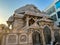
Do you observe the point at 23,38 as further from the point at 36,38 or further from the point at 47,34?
the point at 47,34

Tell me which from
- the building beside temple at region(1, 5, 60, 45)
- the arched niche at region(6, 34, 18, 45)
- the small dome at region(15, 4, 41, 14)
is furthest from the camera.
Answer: the small dome at region(15, 4, 41, 14)

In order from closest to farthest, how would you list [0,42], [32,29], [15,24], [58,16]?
[0,42] < [32,29] < [15,24] < [58,16]

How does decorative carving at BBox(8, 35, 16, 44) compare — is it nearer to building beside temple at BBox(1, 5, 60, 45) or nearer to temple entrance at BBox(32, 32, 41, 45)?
building beside temple at BBox(1, 5, 60, 45)

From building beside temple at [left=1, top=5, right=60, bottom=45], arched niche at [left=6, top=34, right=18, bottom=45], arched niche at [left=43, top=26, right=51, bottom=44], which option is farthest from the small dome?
arched niche at [left=6, top=34, right=18, bottom=45]

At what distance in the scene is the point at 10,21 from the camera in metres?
24.5

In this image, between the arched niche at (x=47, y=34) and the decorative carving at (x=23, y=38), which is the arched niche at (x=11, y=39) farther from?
the arched niche at (x=47, y=34)

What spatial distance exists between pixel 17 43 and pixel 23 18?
8.75 metres

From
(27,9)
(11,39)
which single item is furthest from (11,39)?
(27,9)

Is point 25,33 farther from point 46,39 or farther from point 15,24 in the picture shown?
point 15,24

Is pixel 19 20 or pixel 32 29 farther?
pixel 19 20

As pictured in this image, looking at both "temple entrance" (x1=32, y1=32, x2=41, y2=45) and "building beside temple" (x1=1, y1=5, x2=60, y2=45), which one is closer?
"building beside temple" (x1=1, y1=5, x2=60, y2=45)

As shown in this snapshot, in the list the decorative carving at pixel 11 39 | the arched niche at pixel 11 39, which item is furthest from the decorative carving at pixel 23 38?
the decorative carving at pixel 11 39

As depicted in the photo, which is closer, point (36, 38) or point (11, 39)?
point (11, 39)

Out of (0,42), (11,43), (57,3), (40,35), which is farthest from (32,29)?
(57,3)
